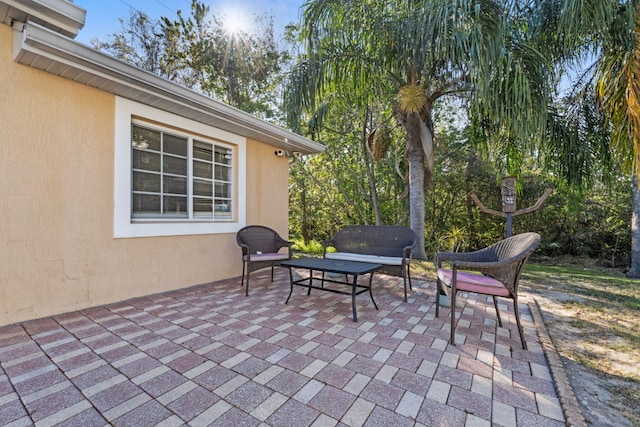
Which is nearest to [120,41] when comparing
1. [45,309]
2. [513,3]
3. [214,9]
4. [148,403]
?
[214,9]

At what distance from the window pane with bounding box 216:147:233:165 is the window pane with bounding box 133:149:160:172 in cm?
98

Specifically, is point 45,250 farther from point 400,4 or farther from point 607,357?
point 400,4

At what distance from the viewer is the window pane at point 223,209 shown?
4777 mm

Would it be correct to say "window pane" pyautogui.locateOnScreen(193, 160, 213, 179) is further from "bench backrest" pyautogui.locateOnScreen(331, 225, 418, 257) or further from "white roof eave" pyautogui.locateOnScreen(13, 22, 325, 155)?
"bench backrest" pyautogui.locateOnScreen(331, 225, 418, 257)

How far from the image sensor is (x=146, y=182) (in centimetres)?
387

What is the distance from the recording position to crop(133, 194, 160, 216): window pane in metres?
3.78

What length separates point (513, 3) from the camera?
4441 millimetres

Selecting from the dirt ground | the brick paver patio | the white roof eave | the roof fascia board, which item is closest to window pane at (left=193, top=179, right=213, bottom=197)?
the white roof eave

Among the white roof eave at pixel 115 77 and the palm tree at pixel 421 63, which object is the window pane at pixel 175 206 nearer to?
the white roof eave at pixel 115 77

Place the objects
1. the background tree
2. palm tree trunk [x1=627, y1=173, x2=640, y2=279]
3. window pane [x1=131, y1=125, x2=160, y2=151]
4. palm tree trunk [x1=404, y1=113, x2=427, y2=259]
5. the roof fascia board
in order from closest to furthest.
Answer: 1. the roof fascia board
2. window pane [x1=131, y1=125, x2=160, y2=151]
3. palm tree trunk [x1=404, y1=113, x2=427, y2=259]
4. palm tree trunk [x1=627, y1=173, x2=640, y2=279]
5. the background tree

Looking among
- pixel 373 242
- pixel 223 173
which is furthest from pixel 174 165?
pixel 373 242

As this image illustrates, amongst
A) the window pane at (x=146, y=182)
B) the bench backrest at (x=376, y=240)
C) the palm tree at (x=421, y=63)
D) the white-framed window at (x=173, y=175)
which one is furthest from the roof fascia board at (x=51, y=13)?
the bench backrest at (x=376, y=240)

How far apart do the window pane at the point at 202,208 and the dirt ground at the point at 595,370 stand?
14.9 ft

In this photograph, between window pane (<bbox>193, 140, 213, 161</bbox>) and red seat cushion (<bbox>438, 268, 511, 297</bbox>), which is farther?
window pane (<bbox>193, 140, 213, 161</bbox>)
